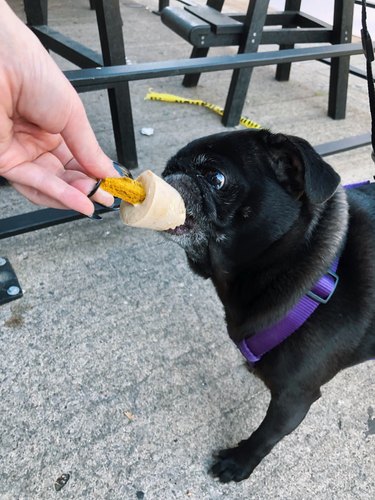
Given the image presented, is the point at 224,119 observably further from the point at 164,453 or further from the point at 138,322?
the point at 164,453

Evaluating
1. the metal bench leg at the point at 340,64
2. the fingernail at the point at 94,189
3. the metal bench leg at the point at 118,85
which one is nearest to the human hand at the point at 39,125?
the fingernail at the point at 94,189

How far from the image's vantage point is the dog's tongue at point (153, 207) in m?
1.24

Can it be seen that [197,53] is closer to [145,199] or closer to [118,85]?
[118,85]

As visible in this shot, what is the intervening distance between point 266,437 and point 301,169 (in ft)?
3.03

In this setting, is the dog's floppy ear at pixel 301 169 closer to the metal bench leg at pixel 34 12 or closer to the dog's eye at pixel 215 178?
the dog's eye at pixel 215 178

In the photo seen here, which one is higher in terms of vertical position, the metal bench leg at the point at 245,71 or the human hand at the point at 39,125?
the human hand at the point at 39,125

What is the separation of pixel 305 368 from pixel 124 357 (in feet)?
2.73

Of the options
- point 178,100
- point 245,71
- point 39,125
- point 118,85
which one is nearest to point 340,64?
point 245,71

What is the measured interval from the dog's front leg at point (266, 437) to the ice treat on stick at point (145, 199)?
721mm

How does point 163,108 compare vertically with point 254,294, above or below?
below

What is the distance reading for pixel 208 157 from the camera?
1501mm

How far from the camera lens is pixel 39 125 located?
1393 mm

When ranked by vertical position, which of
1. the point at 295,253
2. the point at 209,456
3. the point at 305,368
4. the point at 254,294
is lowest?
the point at 209,456

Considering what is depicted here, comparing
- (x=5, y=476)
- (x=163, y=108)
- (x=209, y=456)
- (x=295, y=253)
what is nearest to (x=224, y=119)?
(x=163, y=108)
